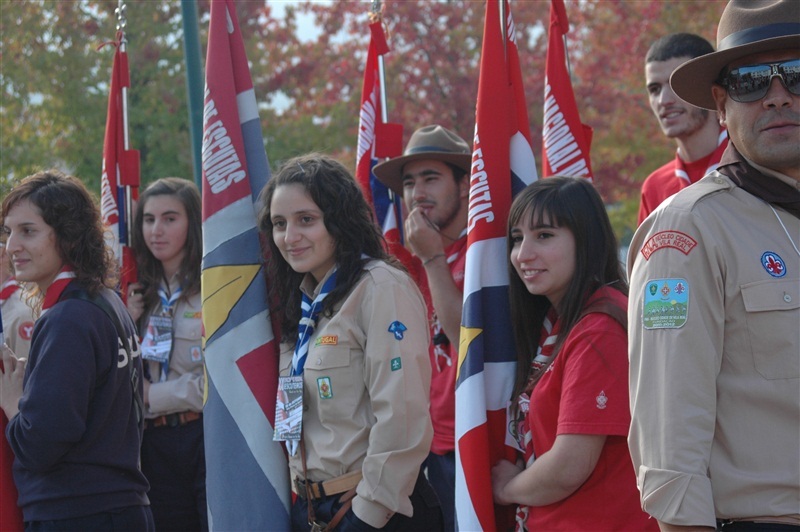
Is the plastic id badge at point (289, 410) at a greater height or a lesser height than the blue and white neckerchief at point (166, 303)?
lesser

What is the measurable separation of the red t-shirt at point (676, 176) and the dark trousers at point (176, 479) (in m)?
2.59

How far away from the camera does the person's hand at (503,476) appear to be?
320 cm

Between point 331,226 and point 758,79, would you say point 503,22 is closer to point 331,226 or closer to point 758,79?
point 331,226

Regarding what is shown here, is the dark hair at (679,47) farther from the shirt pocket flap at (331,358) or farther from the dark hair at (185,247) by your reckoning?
the dark hair at (185,247)

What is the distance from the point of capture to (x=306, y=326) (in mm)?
3691

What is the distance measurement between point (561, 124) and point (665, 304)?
249 centimetres

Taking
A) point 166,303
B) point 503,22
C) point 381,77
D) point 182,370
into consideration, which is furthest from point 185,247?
point 503,22

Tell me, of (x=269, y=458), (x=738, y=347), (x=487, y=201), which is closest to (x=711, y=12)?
(x=487, y=201)

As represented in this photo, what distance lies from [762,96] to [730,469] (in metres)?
0.93

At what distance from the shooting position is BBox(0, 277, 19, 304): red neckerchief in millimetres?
5848

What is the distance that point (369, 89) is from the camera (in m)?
5.83

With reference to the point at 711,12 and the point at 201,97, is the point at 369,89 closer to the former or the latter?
the point at 201,97

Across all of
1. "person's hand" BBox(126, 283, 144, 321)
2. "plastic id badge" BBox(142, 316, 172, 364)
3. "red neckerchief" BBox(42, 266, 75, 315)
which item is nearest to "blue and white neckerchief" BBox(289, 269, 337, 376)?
"red neckerchief" BBox(42, 266, 75, 315)

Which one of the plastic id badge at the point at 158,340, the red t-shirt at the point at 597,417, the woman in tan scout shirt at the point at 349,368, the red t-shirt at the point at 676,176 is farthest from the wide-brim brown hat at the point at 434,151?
the red t-shirt at the point at 597,417
